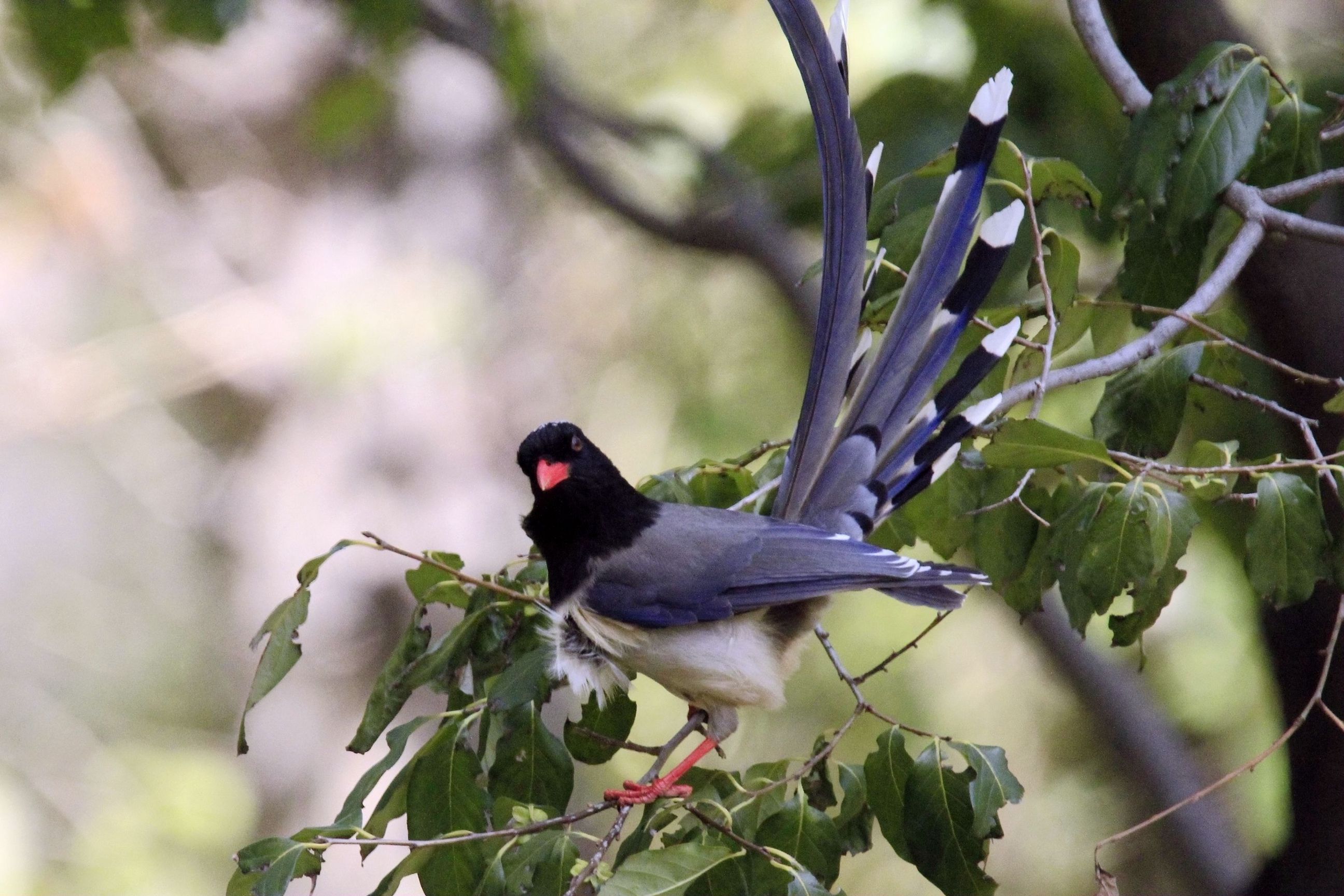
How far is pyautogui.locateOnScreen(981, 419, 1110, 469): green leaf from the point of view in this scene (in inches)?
70.6

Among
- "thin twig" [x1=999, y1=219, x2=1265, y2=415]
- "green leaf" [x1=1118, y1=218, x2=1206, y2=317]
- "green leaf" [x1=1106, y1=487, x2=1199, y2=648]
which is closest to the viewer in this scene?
"green leaf" [x1=1106, y1=487, x2=1199, y2=648]

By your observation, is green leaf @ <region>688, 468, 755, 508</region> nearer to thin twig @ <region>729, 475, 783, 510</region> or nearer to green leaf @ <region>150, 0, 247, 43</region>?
thin twig @ <region>729, 475, 783, 510</region>

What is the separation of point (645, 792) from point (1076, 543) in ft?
2.77

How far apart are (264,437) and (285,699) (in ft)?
3.97

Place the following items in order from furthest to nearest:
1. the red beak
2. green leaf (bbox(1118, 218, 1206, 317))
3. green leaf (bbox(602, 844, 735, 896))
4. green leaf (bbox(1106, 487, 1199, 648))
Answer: the red beak < green leaf (bbox(1118, 218, 1206, 317)) < green leaf (bbox(1106, 487, 1199, 648)) < green leaf (bbox(602, 844, 735, 896))

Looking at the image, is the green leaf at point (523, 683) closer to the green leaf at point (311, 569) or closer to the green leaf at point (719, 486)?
the green leaf at point (311, 569)

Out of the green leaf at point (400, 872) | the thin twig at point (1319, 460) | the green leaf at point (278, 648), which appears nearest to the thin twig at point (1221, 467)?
the thin twig at point (1319, 460)

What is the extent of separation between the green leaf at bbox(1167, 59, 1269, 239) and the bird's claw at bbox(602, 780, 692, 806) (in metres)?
1.38

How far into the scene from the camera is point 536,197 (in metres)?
6.48

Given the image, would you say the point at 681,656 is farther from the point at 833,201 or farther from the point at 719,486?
the point at 833,201

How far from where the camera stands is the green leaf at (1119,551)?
1805 mm

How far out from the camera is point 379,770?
1.94 meters

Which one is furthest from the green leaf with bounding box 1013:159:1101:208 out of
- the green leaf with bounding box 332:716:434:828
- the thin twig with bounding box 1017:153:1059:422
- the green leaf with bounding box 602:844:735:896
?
the green leaf with bounding box 332:716:434:828

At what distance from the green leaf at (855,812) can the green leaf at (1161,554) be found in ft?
1.58
